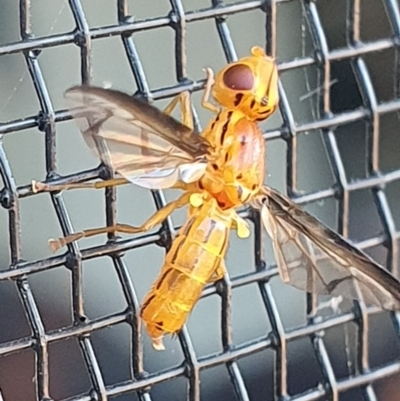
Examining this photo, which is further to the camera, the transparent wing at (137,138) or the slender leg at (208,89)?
the slender leg at (208,89)

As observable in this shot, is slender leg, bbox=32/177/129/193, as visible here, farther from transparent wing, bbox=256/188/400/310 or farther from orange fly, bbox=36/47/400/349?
transparent wing, bbox=256/188/400/310

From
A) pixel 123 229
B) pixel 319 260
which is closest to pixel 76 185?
pixel 123 229

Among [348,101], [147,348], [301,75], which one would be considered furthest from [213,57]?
[147,348]

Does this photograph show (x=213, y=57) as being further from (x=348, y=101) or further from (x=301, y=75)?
(x=348, y=101)

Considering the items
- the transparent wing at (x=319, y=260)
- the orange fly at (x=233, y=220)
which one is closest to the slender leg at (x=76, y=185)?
the orange fly at (x=233, y=220)

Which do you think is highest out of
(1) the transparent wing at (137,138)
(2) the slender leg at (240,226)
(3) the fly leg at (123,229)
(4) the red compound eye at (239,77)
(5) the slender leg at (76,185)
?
(4) the red compound eye at (239,77)

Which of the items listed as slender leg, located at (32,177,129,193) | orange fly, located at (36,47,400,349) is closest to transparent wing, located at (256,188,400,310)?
orange fly, located at (36,47,400,349)

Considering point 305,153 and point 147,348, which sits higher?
point 305,153

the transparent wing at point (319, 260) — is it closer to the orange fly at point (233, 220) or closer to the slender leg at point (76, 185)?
the orange fly at point (233, 220)
